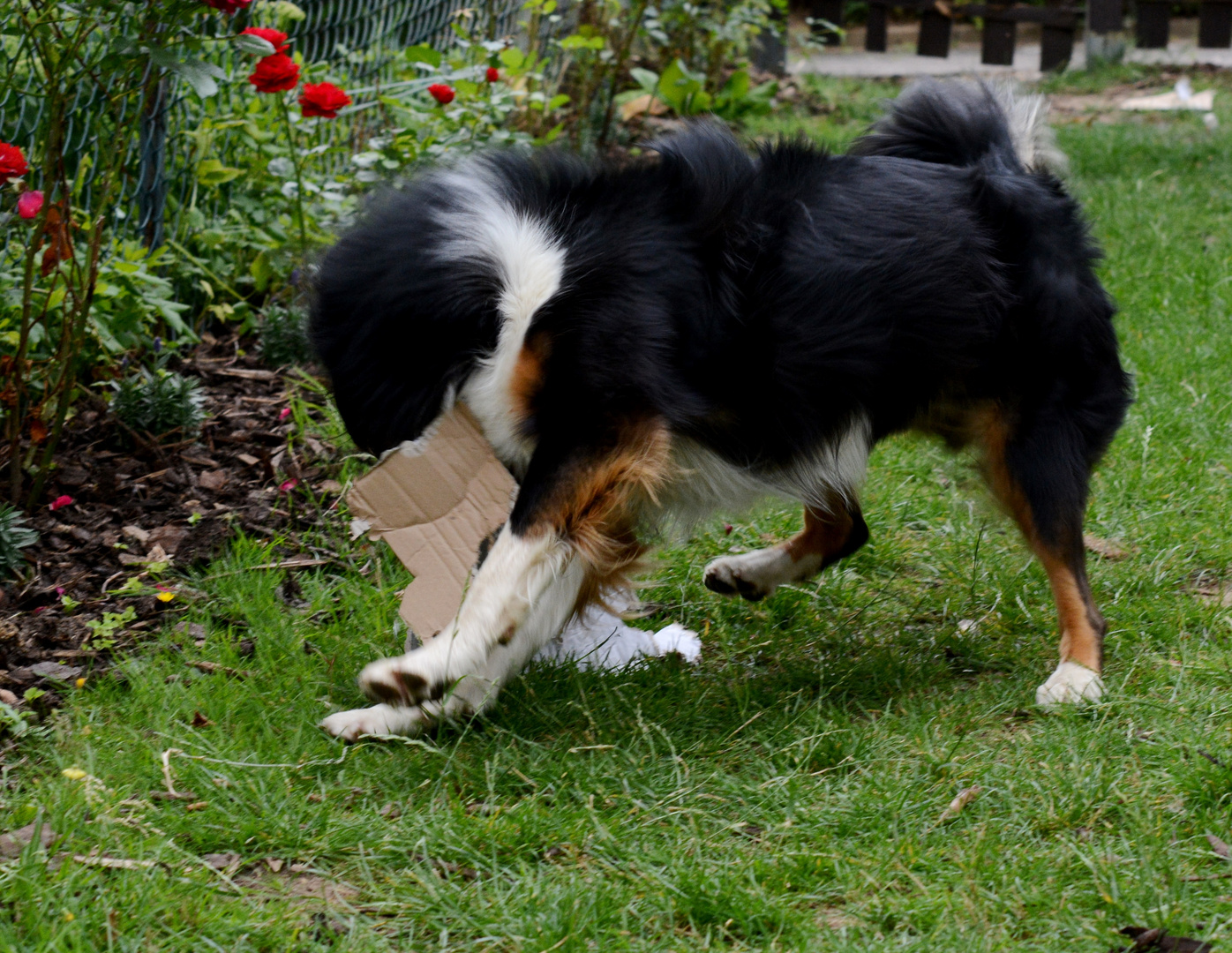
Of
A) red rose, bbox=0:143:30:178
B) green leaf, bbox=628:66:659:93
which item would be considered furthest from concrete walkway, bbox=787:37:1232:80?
red rose, bbox=0:143:30:178

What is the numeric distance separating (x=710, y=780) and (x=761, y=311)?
1.00 metres

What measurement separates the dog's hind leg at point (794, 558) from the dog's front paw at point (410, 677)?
1.08 meters

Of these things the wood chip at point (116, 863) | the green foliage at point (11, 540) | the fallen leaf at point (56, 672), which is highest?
the green foliage at point (11, 540)

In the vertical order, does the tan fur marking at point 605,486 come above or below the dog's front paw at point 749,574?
above

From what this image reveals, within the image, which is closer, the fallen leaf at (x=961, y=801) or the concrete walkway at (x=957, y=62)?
the fallen leaf at (x=961, y=801)

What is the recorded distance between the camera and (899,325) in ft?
9.62

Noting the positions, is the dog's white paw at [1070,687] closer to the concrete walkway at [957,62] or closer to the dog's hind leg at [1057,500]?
the dog's hind leg at [1057,500]

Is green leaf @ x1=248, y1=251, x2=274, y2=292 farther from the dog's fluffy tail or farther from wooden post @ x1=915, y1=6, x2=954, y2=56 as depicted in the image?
wooden post @ x1=915, y1=6, x2=954, y2=56

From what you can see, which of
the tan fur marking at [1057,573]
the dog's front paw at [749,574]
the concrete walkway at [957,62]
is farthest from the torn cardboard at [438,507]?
the concrete walkway at [957,62]

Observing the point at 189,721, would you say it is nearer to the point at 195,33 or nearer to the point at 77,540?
the point at 77,540

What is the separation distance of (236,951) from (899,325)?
1.86m

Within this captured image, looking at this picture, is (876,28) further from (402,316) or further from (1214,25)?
(402,316)

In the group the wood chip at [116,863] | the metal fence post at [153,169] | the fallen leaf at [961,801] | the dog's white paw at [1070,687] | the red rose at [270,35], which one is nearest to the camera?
the wood chip at [116,863]

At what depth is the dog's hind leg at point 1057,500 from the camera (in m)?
3.06
